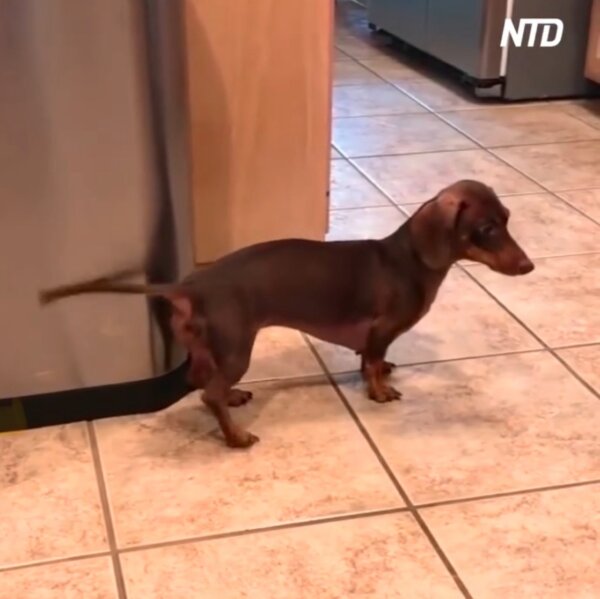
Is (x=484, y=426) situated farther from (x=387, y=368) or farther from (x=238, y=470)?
(x=238, y=470)

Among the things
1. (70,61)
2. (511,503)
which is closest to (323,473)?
(511,503)

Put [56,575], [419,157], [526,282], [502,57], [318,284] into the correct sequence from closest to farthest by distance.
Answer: [56,575] < [318,284] < [526,282] < [419,157] < [502,57]

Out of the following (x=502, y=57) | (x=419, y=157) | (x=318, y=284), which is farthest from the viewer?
(x=502, y=57)

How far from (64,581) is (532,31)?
7.80ft

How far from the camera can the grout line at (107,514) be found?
112 cm

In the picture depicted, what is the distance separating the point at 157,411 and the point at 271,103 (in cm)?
60

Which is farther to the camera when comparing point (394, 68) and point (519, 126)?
point (394, 68)

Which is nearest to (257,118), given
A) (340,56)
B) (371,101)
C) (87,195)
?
(87,195)

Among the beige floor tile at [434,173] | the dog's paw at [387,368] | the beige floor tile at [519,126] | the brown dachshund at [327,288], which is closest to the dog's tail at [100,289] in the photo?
the brown dachshund at [327,288]

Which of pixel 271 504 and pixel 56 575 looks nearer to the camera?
pixel 56 575

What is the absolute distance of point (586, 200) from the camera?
230 centimetres

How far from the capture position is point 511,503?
126 centimetres

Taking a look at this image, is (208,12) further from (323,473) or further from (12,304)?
(323,473)

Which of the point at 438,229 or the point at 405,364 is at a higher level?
the point at 438,229
